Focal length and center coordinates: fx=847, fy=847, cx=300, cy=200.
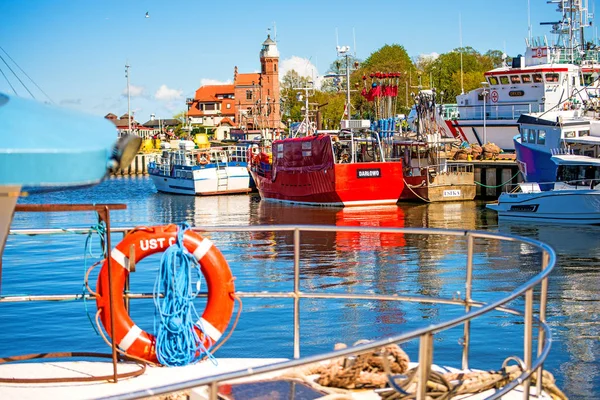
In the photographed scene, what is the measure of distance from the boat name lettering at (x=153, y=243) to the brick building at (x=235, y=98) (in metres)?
117

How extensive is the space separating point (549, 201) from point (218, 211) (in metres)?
16.1

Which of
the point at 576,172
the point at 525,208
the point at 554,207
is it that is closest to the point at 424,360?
the point at 554,207

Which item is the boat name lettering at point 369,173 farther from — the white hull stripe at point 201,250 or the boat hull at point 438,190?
the white hull stripe at point 201,250

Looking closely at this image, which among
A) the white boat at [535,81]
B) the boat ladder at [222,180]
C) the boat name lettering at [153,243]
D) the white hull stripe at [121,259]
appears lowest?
the white hull stripe at [121,259]

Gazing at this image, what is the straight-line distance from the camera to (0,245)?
12.2 ft

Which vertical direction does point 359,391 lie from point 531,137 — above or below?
below

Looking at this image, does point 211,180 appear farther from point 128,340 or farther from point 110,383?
point 110,383

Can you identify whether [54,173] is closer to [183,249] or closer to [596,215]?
[183,249]

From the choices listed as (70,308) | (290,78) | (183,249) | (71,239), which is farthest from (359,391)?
(290,78)

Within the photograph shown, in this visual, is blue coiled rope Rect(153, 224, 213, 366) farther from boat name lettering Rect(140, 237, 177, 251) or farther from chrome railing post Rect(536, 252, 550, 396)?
chrome railing post Rect(536, 252, 550, 396)

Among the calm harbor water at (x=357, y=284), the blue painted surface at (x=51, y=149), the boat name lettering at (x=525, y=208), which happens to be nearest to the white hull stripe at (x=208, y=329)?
the calm harbor water at (x=357, y=284)

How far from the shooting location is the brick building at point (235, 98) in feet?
432

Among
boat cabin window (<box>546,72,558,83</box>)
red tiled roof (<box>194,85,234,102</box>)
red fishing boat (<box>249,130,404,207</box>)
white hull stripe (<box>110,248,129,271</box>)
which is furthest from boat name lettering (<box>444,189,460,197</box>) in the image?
red tiled roof (<box>194,85,234,102</box>)

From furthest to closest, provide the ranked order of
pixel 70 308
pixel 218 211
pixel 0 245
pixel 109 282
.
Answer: pixel 218 211
pixel 70 308
pixel 109 282
pixel 0 245
